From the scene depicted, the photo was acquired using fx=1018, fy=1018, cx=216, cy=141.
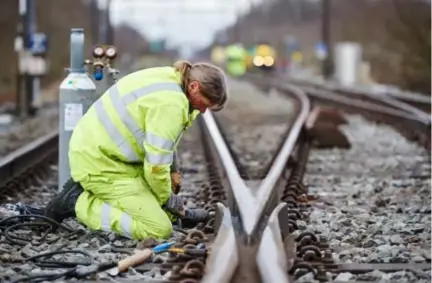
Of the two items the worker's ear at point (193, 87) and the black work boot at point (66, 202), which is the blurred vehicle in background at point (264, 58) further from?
the worker's ear at point (193, 87)

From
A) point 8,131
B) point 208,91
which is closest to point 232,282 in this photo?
point 208,91

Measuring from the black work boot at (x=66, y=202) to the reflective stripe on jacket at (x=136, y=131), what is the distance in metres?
0.17

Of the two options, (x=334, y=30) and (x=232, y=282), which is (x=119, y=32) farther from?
(x=232, y=282)

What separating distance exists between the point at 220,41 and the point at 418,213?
91411 millimetres

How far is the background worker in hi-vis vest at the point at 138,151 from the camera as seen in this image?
5664 mm

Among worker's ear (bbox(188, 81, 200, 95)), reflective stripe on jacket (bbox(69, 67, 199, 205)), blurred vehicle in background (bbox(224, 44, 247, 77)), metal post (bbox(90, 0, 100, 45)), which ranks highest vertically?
worker's ear (bbox(188, 81, 200, 95))

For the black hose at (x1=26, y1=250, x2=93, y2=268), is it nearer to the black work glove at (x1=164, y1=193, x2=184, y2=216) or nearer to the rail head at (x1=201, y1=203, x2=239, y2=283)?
the rail head at (x1=201, y1=203, x2=239, y2=283)

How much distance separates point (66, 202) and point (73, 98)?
1269 mm

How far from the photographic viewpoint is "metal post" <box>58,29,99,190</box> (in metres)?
7.39

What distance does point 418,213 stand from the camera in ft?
23.9

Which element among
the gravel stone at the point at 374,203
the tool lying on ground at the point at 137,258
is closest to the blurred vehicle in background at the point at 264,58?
the gravel stone at the point at 374,203

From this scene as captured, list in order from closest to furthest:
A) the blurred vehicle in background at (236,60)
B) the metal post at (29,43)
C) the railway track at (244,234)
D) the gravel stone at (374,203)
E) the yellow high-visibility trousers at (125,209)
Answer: the railway track at (244,234)
the gravel stone at (374,203)
the yellow high-visibility trousers at (125,209)
the metal post at (29,43)
the blurred vehicle in background at (236,60)

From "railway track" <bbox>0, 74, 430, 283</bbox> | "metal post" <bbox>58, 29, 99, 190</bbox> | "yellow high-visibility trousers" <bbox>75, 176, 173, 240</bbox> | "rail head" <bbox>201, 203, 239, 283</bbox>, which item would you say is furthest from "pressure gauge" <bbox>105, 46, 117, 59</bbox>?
"rail head" <bbox>201, 203, 239, 283</bbox>

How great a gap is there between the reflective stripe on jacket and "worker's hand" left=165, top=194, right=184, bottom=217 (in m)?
0.05
